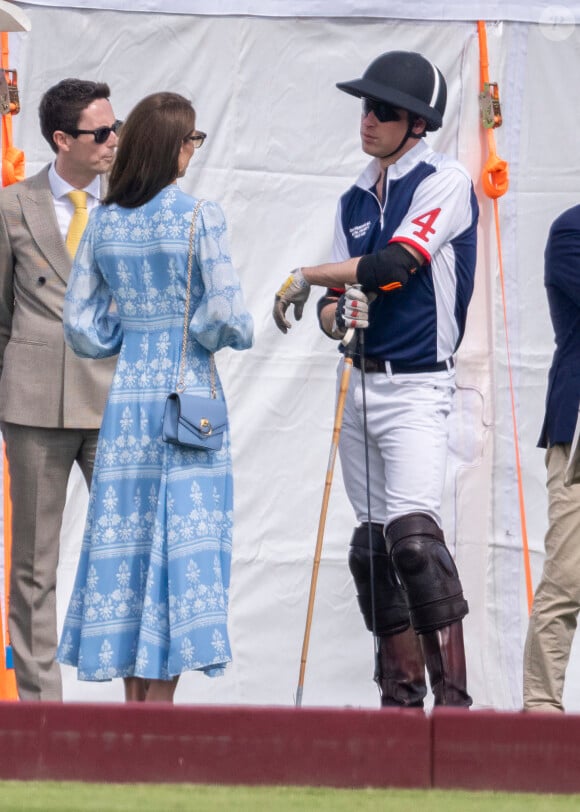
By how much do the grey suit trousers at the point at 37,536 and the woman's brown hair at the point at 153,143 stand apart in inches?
38.7

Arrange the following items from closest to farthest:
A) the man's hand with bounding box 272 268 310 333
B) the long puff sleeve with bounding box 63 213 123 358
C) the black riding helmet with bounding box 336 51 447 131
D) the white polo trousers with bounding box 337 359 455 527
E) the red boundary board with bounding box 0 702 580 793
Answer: the red boundary board with bounding box 0 702 580 793 < the long puff sleeve with bounding box 63 213 123 358 < the white polo trousers with bounding box 337 359 455 527 < the black riding helmet with bounding box 336 51 447 131 < the man's hand with bounding box 272 268 310 333

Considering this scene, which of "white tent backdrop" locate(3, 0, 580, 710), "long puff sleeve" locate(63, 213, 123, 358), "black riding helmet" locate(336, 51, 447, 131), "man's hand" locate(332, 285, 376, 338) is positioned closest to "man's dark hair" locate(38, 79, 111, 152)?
"white tent backdrop" locate(3, 0, 580, 710)

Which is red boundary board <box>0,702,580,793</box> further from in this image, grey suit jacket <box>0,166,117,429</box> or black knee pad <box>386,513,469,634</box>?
grey suit jacket <box>0,166,117,429</box>

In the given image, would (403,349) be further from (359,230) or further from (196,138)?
(196,138)

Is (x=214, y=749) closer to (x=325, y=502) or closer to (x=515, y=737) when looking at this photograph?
(x=515, y=737)

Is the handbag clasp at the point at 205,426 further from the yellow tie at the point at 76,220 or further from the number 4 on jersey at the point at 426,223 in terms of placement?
the yellow tie at the point at 76,220

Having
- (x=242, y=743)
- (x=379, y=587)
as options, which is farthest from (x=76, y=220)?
(x=242, y=743)

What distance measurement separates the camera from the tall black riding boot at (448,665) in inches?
179

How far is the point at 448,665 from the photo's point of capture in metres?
4.55

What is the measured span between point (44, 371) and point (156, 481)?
33.4 inches

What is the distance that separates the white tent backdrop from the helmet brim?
0.84 metres

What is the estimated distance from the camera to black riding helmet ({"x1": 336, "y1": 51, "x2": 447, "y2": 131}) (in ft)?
15.4

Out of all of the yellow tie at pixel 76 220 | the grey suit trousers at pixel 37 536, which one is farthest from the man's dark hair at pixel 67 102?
the grey suit trousers at pixel 37 536

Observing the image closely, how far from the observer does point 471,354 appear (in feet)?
18.3
